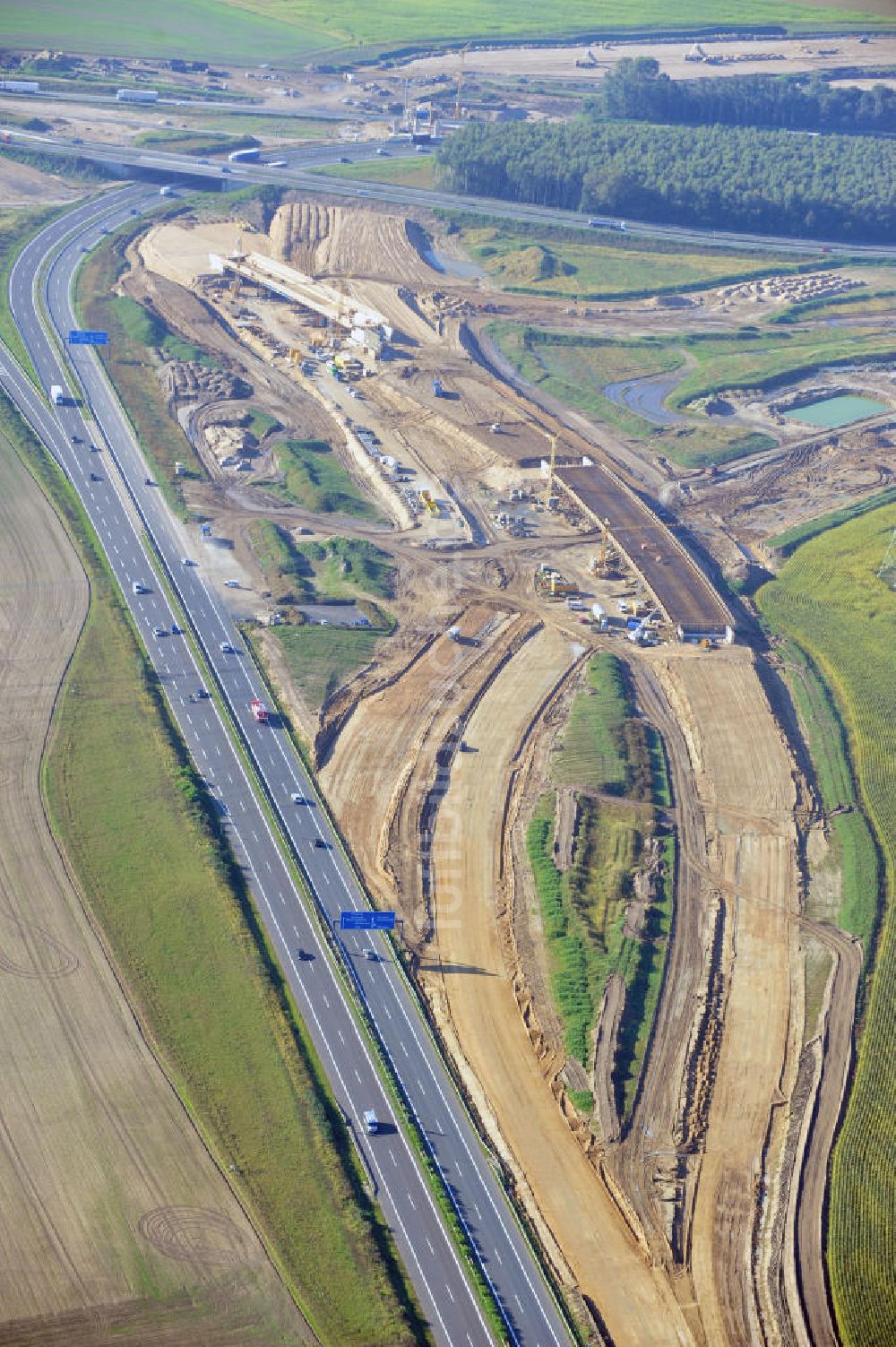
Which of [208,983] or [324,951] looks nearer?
[208,983]

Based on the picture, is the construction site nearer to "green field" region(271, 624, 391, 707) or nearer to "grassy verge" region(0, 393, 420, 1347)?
"green field" region(271, 624, 391, 707)

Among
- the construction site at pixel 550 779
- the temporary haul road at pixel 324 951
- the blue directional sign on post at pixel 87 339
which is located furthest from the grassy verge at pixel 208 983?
the blue directional sign on post at pixel 87 339

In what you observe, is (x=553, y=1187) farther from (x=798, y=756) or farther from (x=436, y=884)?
(x=798, y=756)

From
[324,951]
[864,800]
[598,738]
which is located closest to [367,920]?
[324,951]

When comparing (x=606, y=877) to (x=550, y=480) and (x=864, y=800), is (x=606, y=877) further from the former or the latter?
(x=550, y=480)

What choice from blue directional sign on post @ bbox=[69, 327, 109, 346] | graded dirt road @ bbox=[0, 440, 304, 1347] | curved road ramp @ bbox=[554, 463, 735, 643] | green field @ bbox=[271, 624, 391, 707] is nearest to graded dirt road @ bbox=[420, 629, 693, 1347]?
green field @ bbox=[271, 624, 391, 707]
